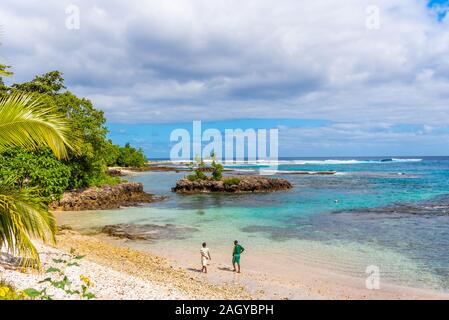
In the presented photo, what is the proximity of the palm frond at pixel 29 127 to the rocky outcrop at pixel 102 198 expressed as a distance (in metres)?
27.9

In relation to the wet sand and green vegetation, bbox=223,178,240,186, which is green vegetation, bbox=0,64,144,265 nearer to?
the wet sand

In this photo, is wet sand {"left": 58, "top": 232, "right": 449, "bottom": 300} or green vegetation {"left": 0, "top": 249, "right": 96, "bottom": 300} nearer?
green vegetation {"left": 0, "top": 249, "right": 96, "bottom": 300}

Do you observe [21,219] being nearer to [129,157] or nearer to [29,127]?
[29,127]

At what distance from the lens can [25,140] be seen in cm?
637

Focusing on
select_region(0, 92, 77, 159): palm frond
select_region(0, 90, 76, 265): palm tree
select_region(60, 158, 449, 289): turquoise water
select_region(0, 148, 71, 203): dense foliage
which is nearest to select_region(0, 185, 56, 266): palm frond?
select_region(0, 90, 76, 265): palm tree

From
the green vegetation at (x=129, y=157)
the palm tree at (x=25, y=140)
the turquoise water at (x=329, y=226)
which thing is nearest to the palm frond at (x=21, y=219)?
the palm tree at (x=25, y=140)

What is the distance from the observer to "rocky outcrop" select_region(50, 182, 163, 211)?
32531 millimetres

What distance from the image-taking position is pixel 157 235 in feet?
72.5

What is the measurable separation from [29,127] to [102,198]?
3063cm

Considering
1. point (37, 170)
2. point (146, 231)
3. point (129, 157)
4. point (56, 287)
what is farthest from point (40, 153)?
point (129, 157)

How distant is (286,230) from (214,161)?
97.1 feet

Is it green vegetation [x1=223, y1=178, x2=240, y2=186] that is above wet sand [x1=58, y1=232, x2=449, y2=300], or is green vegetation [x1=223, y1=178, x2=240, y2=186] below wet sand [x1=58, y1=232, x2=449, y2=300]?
above

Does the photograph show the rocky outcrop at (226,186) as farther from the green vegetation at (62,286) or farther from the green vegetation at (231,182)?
the green vegetation at (62,286)
